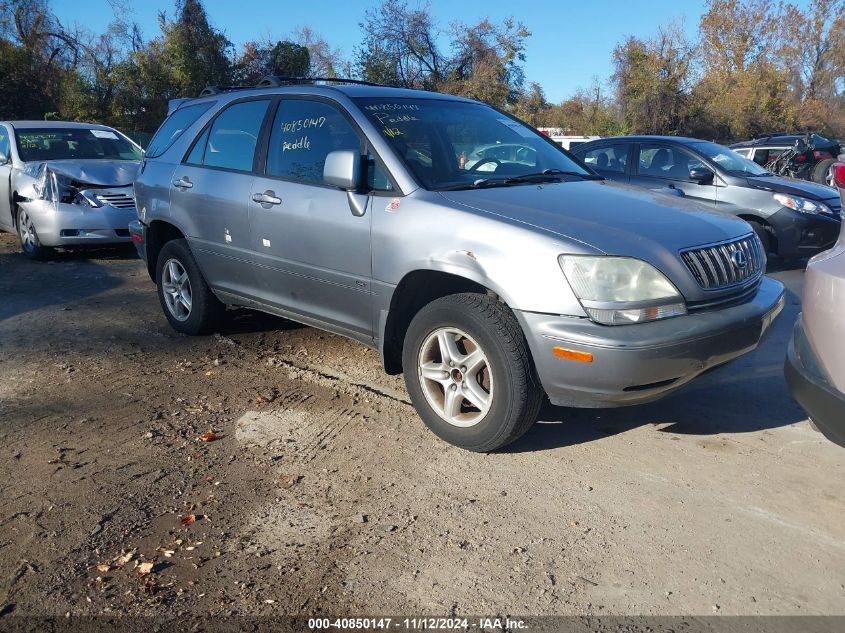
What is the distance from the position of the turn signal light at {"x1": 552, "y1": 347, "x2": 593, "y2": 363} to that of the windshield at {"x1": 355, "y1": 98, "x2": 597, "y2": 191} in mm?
1168

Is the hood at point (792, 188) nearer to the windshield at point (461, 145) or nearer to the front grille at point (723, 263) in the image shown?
the windshield at point (461, 145)

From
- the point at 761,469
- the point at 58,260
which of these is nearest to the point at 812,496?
the point at 761,469

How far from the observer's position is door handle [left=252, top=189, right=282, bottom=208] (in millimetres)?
4457

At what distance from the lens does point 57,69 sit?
96.9ft

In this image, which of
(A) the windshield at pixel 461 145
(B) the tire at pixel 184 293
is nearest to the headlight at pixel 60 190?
(B) the tire at pixel 184 293

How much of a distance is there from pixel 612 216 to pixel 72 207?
6.95 m

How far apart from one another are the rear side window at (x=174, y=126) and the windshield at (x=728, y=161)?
5.84 metres

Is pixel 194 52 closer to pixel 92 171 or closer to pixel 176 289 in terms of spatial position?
pixel 92 171

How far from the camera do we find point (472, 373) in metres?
3.59

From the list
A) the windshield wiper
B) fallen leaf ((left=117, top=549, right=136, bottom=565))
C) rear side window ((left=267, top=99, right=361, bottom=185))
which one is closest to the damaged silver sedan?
rear side window ((left=267, top=99, right=361, bottom=185))

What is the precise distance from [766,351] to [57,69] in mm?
31500

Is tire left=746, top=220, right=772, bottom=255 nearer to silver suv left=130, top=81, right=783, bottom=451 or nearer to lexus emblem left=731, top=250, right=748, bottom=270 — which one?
silver suv left=130, top=81, right=783, bottom=451

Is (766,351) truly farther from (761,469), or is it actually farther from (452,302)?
(452,302)

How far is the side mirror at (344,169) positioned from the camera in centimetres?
386
